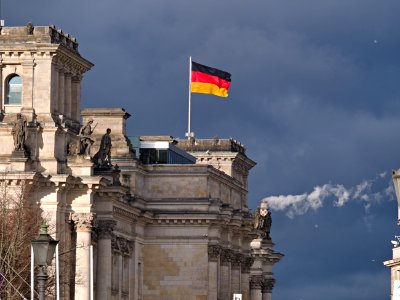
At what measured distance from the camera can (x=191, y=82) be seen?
178125 mm

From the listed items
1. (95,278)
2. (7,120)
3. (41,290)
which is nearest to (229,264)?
(95,278)

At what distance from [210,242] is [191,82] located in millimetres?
21143

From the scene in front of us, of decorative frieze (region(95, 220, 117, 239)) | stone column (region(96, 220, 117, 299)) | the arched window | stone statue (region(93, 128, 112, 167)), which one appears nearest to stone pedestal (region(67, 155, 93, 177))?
stone statue (region(93, 128, 112, 167))

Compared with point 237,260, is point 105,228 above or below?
below

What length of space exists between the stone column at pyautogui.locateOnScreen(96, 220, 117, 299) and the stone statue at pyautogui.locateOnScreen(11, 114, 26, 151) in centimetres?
1241

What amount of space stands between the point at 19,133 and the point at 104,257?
15524mm

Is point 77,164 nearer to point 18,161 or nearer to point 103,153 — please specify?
point 18,161

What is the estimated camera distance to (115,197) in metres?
139

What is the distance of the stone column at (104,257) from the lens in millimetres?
138750

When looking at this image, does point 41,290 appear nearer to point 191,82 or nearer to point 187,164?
point 187,164

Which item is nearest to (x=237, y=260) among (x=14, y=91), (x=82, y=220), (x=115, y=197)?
(x=115, y=197)

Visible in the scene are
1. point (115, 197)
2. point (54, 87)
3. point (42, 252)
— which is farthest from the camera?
point (115, 197)

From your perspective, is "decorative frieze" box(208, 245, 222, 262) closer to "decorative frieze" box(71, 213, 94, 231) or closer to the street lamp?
"decorative frieze" box(71, 213, 94, 231)

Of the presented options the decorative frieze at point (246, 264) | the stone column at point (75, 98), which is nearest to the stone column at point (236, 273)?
the decorative frieze at point (246, 264)
